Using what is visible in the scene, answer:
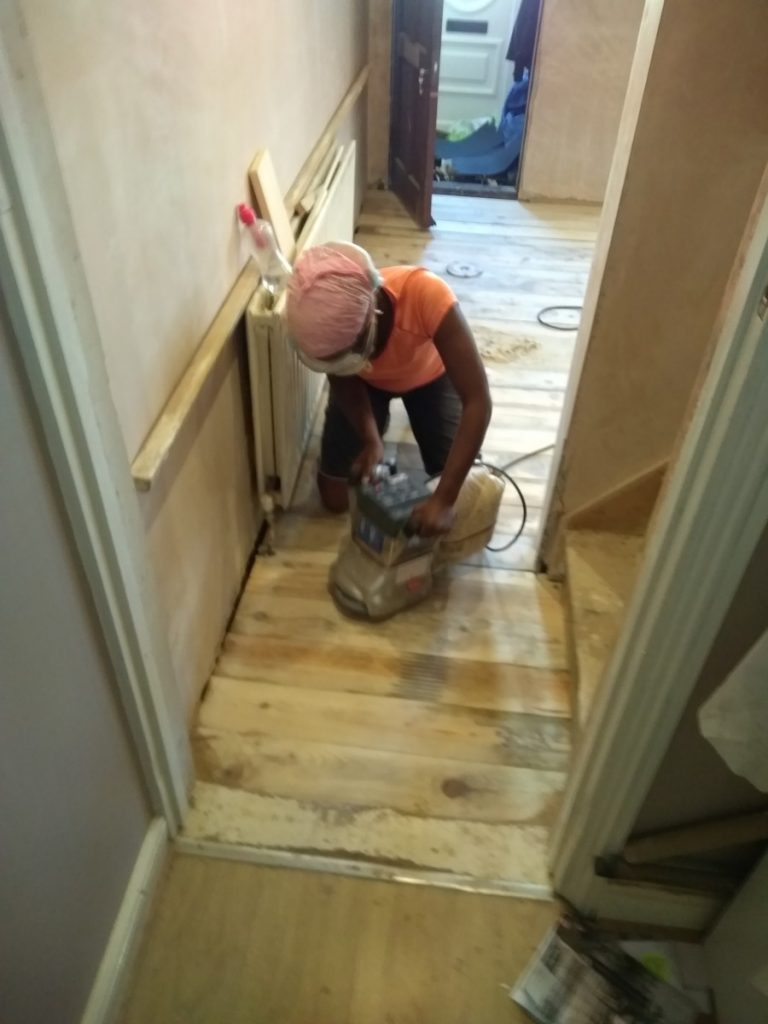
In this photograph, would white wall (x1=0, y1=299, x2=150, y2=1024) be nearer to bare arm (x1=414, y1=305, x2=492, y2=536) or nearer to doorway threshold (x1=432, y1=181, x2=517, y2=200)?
bare arm (x1=414, y1=305, x2=492, y2=536)

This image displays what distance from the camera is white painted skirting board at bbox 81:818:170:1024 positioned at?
3.69 ft

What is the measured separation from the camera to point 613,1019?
1.17 meters

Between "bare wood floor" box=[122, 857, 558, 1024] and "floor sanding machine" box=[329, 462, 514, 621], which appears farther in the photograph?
"floor sanding machine" box=[329, 462, 514, 621]

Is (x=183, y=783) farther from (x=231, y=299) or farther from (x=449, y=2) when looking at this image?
(x=449, y=2)

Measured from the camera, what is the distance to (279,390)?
5.67 feet

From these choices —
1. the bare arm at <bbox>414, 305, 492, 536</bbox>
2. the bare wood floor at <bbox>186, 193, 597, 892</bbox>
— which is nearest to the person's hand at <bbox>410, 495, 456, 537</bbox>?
the bare arm at <bbox>414, 305, 492, 536</bbox>

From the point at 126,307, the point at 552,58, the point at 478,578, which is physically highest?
the point at 126,307

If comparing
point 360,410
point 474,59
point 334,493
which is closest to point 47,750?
point 360,410

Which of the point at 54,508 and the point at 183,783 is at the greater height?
the point at 54,508

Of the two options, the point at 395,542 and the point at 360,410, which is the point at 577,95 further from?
the point at 395,542

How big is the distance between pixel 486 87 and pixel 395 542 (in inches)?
159

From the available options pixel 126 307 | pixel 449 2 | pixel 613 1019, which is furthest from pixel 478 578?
pixel 449 2

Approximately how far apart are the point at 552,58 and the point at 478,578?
2.97 metres

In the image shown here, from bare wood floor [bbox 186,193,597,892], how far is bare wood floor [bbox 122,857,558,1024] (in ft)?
0.21
